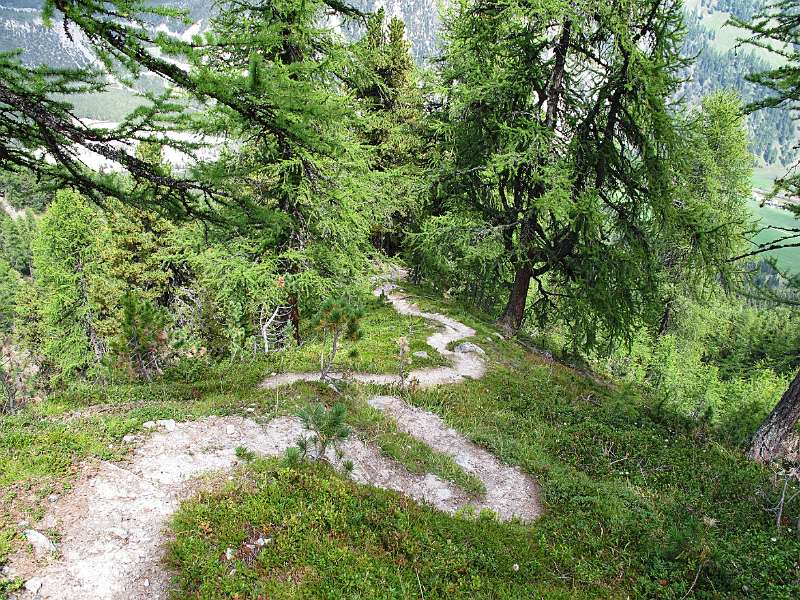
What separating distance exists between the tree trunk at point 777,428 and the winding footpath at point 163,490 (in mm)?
4846

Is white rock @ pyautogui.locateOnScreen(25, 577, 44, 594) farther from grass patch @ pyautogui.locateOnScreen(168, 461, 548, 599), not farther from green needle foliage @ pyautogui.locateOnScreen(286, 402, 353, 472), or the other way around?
green needle foliage @ pyautogui.locateOnScreen(286, 402, 353, 472)

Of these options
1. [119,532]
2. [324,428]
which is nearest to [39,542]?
[119,532]

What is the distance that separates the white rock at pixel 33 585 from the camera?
4.46 meters

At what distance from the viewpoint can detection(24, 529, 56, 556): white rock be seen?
15.9 ft

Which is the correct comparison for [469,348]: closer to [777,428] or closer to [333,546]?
[777,428]

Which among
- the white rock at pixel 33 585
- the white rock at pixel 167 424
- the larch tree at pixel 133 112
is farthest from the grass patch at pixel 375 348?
the white rock at pixel 33 585

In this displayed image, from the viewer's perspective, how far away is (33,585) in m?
4.49

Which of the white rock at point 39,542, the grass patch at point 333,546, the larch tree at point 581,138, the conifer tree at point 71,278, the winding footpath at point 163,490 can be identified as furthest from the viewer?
the conifer tree at point 71,278

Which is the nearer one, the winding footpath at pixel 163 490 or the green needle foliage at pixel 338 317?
the winding footpath at pixel 163 490

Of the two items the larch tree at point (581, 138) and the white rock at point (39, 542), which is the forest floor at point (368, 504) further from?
Answer: the larch tree at point (581, 138)

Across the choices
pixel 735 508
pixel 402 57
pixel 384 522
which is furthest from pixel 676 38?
pixel 402 57

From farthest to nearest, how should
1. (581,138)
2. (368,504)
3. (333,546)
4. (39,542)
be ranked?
(581,138), (368,504), (333,546), (39,542)

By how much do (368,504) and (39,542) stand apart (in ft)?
11.5

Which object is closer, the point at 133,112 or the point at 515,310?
the point at 133,112
